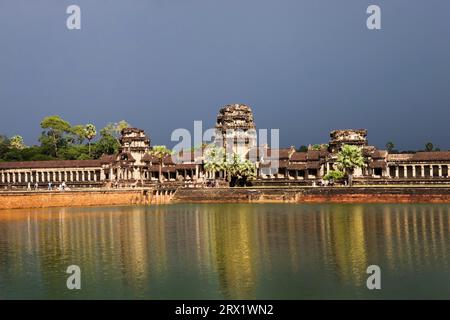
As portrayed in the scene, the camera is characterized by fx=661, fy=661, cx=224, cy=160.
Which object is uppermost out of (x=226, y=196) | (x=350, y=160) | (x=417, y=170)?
(x=350, y=160)

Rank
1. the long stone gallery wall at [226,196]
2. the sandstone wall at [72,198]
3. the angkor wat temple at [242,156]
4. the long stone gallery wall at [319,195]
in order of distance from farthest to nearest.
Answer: the angkor wat temple at [242,156]
the sandstone wall at [72,198]
the long stone gallery wall at [226,196]
the long stone gallery wall at [319,195]

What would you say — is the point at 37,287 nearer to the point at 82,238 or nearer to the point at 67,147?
the point at 82,238

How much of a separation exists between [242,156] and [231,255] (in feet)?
197

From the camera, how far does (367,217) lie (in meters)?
51.3

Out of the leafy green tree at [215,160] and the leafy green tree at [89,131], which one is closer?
the leafy green tree at [215,160]

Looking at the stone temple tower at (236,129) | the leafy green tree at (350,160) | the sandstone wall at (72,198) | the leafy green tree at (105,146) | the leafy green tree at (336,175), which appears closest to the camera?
the sandstone wall at (72,198)

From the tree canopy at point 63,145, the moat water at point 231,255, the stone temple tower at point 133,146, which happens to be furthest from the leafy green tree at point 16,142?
the moat water at point 231,255

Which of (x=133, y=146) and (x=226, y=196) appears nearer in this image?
(x=226, y=196)

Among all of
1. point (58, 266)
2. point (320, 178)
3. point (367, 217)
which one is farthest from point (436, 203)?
point (58, 266)

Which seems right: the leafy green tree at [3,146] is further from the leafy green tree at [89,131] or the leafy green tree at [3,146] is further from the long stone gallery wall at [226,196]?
the long stone gallery wall at [226,196]

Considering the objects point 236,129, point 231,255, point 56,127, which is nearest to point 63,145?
point 56,127

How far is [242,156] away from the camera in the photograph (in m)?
93.6

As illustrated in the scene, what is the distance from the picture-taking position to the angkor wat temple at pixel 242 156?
86000 mm

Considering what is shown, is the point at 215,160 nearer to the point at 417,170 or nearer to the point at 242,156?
the point at 242,156
